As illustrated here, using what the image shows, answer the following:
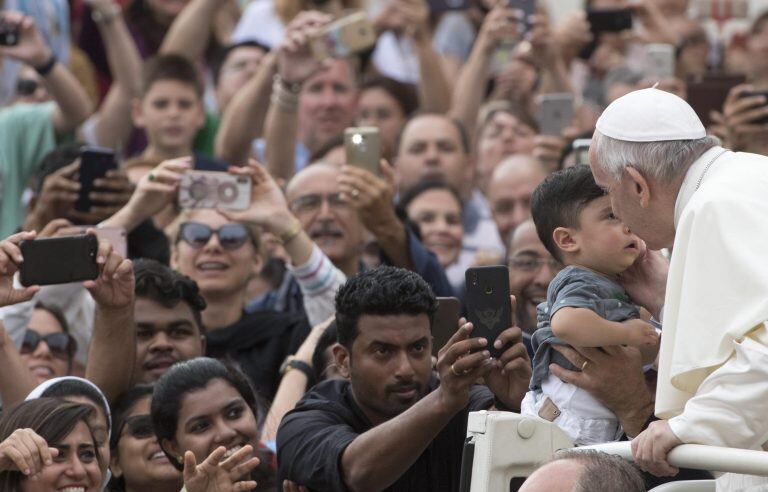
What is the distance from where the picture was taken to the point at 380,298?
536cm

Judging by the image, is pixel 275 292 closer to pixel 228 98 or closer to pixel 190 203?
pixel 190 203

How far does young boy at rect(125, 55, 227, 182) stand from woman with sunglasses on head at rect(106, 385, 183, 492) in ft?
10.6

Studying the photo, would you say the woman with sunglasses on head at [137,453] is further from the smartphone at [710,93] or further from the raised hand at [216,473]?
the smartphone at [710,93]

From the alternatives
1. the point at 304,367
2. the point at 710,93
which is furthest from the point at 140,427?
the point at 710,93

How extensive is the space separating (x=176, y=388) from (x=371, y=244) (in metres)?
2.78

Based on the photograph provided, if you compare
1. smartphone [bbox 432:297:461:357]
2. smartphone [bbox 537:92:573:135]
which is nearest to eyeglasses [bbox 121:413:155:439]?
smartphone [bbox 432:297:461:357]

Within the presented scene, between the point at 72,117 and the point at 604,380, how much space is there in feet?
17.1

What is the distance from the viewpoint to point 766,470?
134 inches

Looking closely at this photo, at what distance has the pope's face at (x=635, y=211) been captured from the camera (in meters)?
4.17

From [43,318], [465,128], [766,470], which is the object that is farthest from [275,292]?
[766,470]

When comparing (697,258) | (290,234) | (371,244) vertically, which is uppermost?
(697,258)

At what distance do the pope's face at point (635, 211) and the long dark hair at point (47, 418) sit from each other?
204cm

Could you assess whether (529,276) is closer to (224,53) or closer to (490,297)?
(490,297)

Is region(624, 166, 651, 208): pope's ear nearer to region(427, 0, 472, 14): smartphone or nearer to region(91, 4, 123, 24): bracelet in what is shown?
region(91, 4, 123, 24): bracelet
